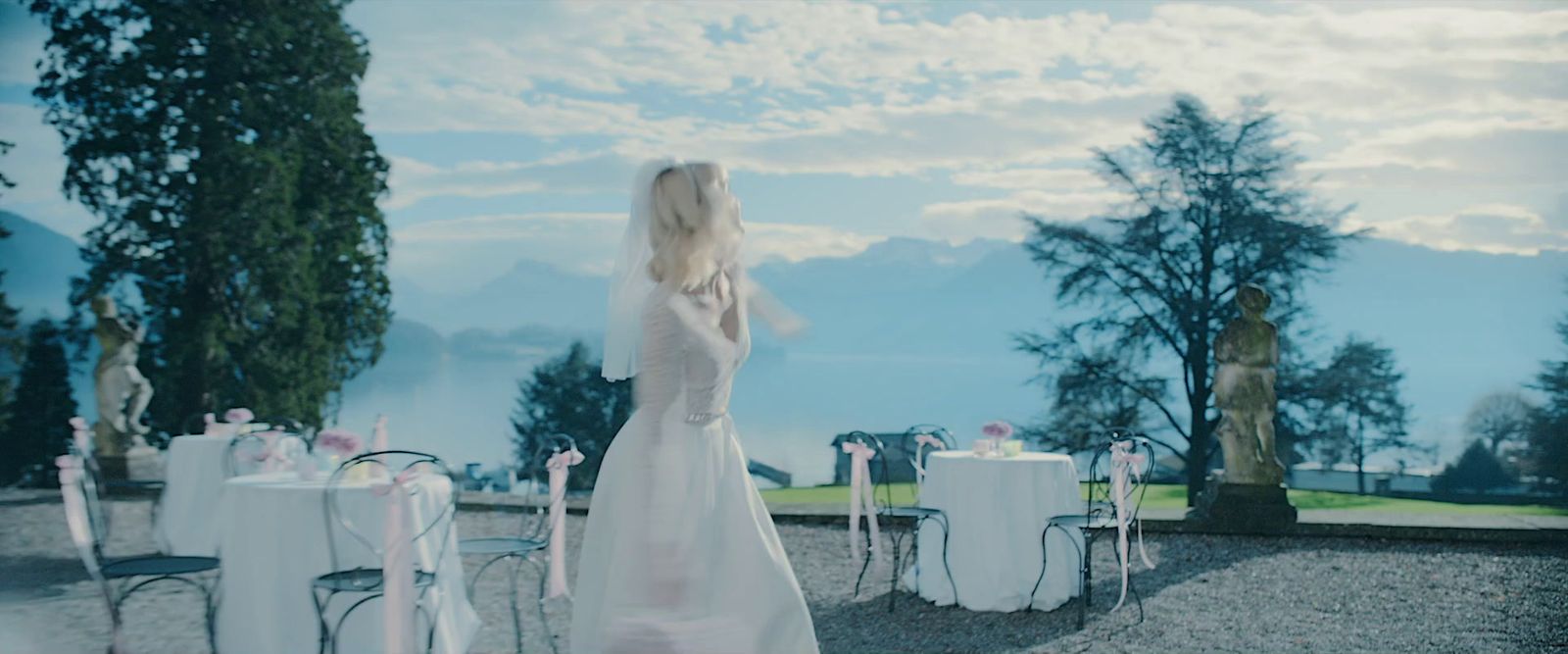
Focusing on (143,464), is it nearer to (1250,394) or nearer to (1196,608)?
(1196,608)

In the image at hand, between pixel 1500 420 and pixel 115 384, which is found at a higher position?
pixel 1500 420

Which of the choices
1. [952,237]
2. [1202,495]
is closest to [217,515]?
[1202,495]

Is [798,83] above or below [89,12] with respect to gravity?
above

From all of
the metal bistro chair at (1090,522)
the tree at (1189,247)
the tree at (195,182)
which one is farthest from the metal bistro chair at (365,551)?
the tree at (1189,247)

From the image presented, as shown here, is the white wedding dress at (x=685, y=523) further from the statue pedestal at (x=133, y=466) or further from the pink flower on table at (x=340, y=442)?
the statue pedestal at (x=133, y=466)

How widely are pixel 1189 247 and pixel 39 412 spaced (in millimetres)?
13585

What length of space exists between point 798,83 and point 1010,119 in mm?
4859

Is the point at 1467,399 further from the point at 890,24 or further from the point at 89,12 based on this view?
the point at 89,12

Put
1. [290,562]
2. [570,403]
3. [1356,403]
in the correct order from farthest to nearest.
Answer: [570,403] → [1356,403] → [290,562]

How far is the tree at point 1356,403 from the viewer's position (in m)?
14.7

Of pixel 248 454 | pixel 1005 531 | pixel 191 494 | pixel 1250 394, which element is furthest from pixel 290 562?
pixel 1250 394

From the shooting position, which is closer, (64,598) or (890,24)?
(64,598)

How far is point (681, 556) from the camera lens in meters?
2.48

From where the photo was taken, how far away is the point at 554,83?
55.8ft
